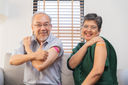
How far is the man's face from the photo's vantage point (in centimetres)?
137

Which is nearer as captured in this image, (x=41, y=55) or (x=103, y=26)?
(x=41, y=55)

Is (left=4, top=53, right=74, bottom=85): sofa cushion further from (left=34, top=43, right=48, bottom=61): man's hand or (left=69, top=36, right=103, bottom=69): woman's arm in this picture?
(left=34, top=43, right=48, bottom=61): man's hand

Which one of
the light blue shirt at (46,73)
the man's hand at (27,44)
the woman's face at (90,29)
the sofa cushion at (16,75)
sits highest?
the woman's face at (90,29)

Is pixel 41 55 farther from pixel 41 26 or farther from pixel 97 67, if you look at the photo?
pixel 97 67

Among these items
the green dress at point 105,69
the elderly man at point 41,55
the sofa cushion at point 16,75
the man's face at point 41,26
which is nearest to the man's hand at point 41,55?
the elderly man at point 41,55

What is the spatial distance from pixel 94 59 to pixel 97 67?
6 centimetres

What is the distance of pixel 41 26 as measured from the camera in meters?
1.37

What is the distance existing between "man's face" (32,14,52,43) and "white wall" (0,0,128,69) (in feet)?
4.97

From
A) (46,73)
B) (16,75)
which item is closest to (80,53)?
(46,73)

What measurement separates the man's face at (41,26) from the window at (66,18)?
149 cm

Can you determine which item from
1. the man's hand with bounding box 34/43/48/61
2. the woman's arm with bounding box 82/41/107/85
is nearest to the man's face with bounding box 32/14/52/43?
the man's hand with bounding box 34/43/48/61

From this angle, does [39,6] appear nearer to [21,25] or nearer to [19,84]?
[21,25]

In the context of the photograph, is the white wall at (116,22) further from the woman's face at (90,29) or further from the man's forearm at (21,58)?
the man's forearm at (21,58)

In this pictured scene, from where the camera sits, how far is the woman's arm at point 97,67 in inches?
48.5
